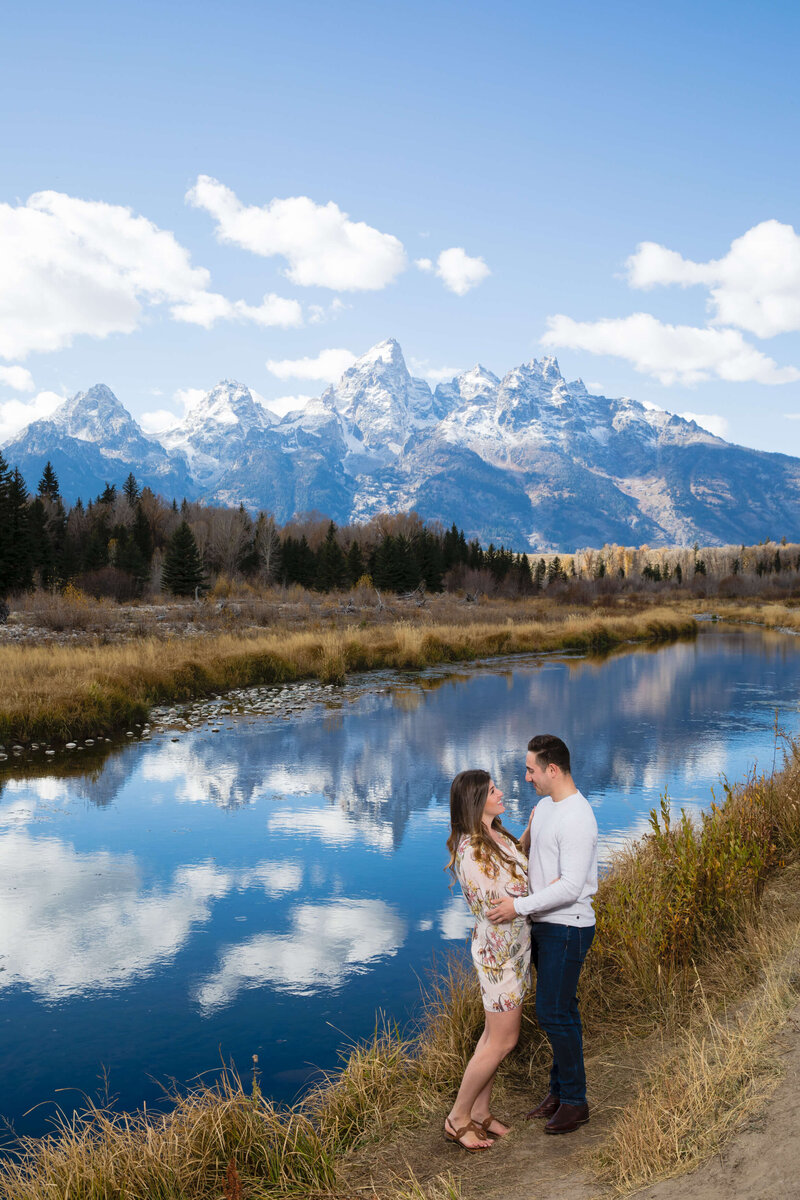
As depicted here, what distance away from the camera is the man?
3758mm

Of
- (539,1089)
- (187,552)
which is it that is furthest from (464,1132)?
(187,552)

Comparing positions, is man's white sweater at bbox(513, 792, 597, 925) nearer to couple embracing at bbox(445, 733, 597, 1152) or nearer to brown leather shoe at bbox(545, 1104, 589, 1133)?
couple embracing at bbox(445, 733, 597, 1152)

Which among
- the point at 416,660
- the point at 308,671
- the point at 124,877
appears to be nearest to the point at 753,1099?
the point at 124,877

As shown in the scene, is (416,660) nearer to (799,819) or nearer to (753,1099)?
(799,819)

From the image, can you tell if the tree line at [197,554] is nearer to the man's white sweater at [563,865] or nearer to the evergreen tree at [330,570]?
the evergreen tree at [330,570]

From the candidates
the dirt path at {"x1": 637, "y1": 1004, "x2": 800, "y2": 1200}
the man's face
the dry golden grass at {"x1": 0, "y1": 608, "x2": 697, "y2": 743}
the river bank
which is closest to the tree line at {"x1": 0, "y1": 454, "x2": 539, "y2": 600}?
the dry golden grass at {"x1": 0, "y1": 608, "x2": 697, "y2": 743}

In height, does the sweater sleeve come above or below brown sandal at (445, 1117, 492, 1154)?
above

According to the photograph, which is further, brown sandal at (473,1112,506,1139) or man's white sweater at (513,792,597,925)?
brown sandal at (473,1112,506,1139)

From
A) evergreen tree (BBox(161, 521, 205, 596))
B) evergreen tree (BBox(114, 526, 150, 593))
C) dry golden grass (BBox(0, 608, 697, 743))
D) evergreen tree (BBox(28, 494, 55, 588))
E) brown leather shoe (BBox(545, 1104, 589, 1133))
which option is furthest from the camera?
evergreen tree (BBox(114, 526, 150, 593))

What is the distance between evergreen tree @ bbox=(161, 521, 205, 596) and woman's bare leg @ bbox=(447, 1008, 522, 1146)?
51.8 metres

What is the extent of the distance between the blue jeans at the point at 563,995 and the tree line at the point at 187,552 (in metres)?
43.7

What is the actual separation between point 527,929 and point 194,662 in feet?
62.5

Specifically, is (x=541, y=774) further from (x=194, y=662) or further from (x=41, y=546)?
(x=41, y=546)

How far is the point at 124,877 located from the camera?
9125mm
